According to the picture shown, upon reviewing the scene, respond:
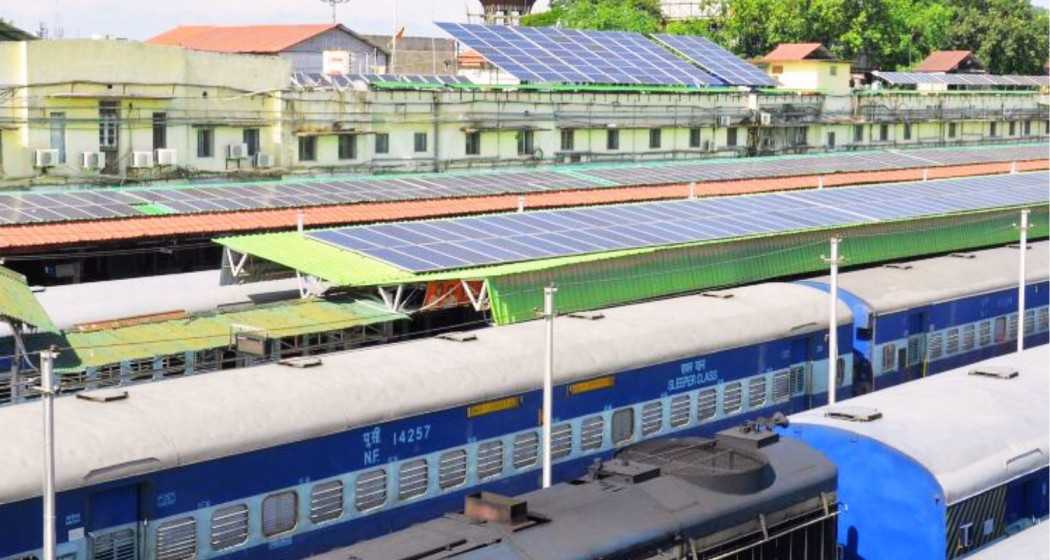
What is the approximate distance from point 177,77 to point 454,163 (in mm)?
10282

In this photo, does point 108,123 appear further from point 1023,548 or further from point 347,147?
point 1023,548

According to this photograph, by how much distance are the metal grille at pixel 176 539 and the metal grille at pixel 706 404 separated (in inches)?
347

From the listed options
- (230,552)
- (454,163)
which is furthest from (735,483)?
(454,163)

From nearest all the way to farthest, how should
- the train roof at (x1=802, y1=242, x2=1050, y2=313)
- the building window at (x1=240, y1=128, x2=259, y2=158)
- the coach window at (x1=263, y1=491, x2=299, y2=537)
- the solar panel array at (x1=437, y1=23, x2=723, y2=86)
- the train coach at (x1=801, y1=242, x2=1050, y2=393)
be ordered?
the coach window at (x1=263, y1=491, x2=299, y2=537) → the train coach at (x1=801, y1=242, x2=1050, y2=393) → the train roof at (x1=802, y1=242, x2=1050, y2=313) → the building window at (x1=240, y1=128, x2=259, y2=158) → the solar panel array at (x1=437, y1=23, x2=723, y2=86)

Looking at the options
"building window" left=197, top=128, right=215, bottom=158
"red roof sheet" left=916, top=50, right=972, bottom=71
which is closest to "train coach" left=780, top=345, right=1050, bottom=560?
"building window" left=197, top=128, right=215, bottom=158

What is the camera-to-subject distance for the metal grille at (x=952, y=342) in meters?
27.2

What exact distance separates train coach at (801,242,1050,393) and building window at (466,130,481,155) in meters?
19.0

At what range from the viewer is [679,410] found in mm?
20812

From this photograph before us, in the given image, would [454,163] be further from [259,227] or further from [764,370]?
[764,370]

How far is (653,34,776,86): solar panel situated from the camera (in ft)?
199

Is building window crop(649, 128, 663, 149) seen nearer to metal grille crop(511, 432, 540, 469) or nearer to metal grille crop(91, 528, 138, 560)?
metal grille crop(511, 432, 540, 469)

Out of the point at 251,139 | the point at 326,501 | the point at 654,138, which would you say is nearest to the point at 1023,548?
the point at 326,501

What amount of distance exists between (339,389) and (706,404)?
690cm

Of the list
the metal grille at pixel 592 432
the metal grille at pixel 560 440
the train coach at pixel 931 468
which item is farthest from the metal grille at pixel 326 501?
the train coach at pixel 931 468
